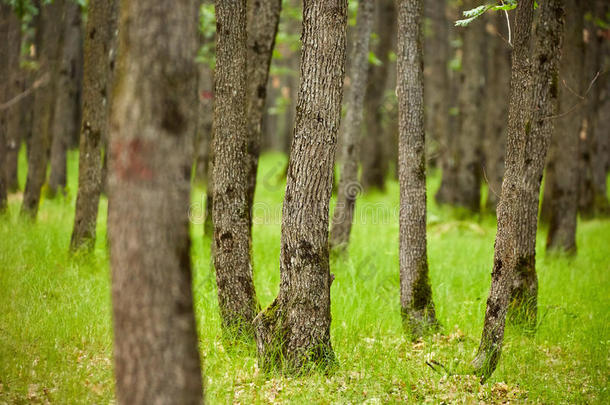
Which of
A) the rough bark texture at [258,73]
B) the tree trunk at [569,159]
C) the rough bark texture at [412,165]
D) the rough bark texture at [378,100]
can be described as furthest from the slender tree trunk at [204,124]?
the rough bark texture at [412,165]

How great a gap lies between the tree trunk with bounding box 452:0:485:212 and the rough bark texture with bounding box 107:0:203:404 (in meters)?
13.2

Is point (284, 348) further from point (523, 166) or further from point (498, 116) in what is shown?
point (498, 116)

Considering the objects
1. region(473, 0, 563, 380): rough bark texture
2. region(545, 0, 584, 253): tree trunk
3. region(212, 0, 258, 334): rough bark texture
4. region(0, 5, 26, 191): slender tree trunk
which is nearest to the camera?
region(473, 0, 563, 380): rough bark texture

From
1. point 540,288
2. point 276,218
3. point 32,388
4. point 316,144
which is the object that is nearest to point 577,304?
point 540,288

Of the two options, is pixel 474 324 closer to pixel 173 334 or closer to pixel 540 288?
pixel 540 288

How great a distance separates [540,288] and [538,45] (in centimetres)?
384

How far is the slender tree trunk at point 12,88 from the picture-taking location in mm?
11750

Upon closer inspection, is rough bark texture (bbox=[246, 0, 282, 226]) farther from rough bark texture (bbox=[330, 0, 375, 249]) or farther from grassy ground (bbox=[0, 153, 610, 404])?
rough bark texture (bbox=[330, 0, 375, 249])

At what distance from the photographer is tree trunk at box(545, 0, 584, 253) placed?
1053 cm

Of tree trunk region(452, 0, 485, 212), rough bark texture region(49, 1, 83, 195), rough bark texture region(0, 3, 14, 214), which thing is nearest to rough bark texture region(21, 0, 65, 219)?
rough bark texture region(49, 1, 83, 195)

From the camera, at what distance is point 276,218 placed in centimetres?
1459

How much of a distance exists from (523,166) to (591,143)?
11.2 meters

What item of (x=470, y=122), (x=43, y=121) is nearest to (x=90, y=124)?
(x=43, y=121)

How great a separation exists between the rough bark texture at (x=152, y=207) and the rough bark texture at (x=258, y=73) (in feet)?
16.3
